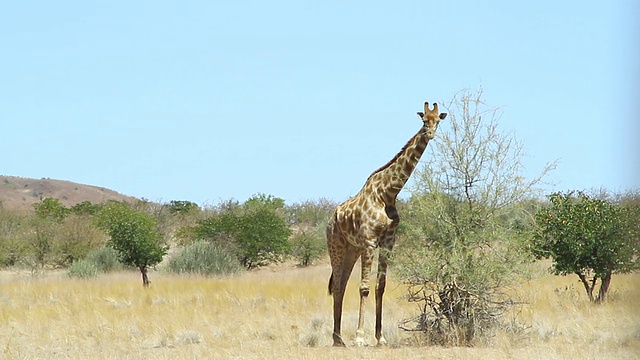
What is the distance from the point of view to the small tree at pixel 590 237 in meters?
19.4

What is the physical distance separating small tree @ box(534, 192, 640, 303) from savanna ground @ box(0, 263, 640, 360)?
700 mm

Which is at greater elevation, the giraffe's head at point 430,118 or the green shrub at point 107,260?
the giraffe's head at point 430,118

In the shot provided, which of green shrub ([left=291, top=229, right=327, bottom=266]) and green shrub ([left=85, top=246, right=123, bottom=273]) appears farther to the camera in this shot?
green shrub ([left=291, top=229, right=327, bottom=266])

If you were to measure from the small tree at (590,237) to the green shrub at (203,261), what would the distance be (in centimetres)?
1363

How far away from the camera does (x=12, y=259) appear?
136 ft

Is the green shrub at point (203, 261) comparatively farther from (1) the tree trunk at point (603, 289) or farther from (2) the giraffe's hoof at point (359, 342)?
(2) the giraffe's hoof at point (359, 342)

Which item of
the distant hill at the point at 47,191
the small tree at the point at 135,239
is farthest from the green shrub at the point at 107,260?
the distant hill at the point at 47,191

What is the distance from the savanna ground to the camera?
12.7 meters

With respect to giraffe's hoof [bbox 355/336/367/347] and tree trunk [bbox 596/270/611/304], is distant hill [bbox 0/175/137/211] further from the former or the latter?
giraffe's hoof [bbox 355/336/367/347]

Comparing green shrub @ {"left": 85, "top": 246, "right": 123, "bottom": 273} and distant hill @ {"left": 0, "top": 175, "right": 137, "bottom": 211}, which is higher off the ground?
distant hill @ {"left": 0, "top": 175, "right": 137, "bottom": 211}

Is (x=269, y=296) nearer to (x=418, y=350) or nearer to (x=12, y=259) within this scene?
(x=418, y=350)

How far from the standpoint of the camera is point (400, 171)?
13.6m

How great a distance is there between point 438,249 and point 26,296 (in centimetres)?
1425

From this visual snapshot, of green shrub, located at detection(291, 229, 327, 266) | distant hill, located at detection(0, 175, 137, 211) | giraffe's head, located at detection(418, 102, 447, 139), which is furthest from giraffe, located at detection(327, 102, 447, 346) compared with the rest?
distant hill, located at detection(0, 175, 137, 211)
